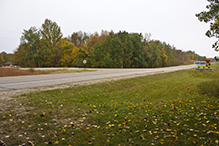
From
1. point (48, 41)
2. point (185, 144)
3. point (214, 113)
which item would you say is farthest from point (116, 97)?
point (48, 41)

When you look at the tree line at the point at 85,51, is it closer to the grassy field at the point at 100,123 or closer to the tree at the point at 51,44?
the tree at the point at 51,44

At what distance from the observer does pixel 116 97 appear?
387 inches

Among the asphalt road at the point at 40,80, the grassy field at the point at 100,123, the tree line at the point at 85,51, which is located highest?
the tree line at the point at 85,51

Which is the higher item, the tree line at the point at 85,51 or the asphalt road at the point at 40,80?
the tree line at the point at 85,51

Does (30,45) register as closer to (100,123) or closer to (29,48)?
(29,48)

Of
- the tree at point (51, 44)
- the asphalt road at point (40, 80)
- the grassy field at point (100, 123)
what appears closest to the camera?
the grassy field at point (100, 123)

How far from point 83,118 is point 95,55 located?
4159 centimetres

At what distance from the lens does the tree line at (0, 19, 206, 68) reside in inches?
1849

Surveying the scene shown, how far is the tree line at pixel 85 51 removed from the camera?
47.0 m

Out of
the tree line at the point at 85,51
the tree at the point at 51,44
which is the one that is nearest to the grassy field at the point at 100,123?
the tree line at the point at 85,51

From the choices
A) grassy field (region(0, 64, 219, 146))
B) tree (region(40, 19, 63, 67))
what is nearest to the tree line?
tree (region(40, 19, 63, 67))

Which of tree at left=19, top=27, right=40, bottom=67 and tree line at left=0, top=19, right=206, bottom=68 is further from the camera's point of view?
tree at left=19, top=27, right=40, bottom=67

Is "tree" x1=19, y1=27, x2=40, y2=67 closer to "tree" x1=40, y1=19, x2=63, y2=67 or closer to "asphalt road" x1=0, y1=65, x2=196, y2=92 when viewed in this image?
"tree" x1=40, y1=19, x2=63, y2=67

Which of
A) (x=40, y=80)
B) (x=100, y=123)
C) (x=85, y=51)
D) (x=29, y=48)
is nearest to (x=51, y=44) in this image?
(x=29, y=48)
